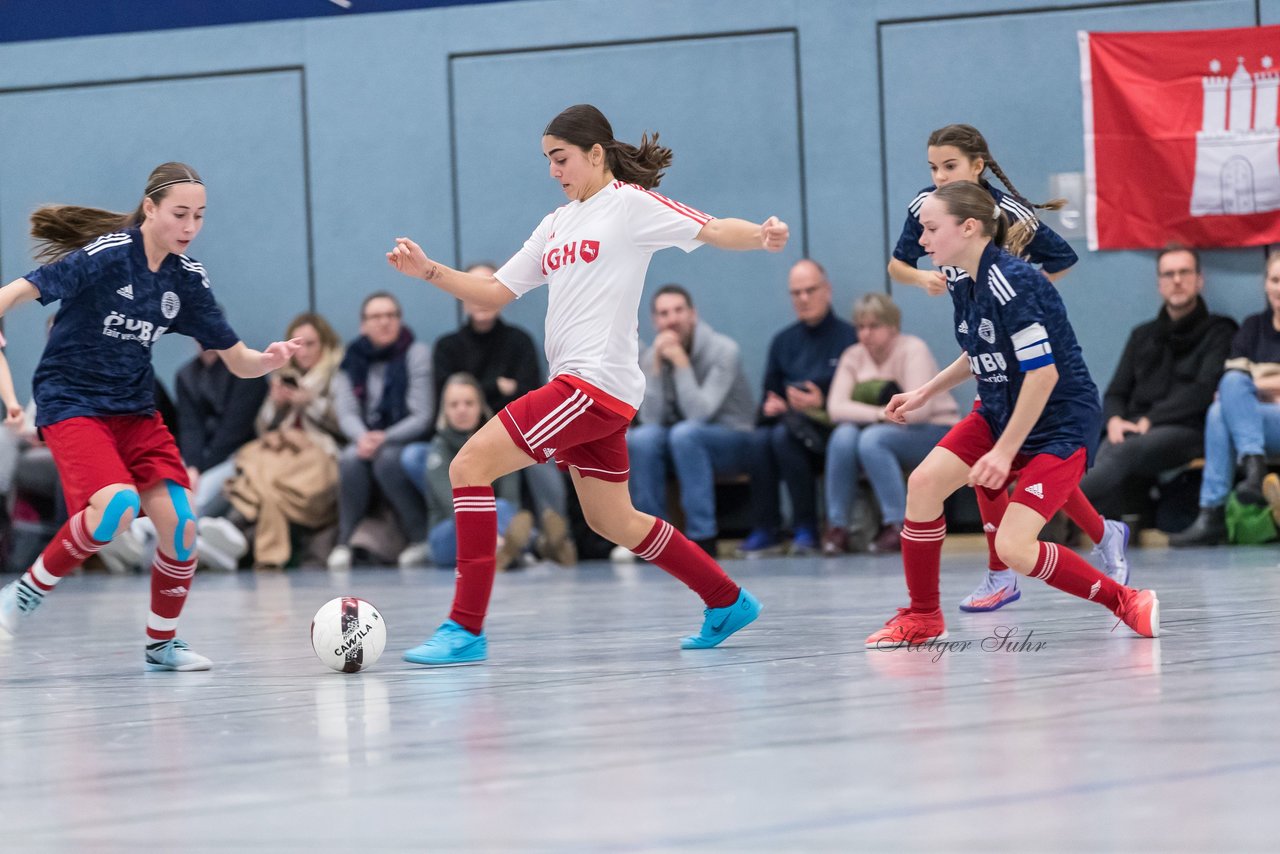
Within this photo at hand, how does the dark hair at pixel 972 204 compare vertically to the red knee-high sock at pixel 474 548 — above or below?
above

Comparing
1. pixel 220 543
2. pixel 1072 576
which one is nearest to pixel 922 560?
pixel 1072 576

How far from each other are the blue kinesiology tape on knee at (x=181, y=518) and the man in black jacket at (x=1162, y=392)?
545 cm

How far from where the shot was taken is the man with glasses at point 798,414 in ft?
31.7

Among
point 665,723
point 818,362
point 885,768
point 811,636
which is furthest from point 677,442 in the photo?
point 885,768

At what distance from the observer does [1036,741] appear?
10.3ft

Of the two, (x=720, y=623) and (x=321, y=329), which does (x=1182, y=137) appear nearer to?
(x=321, y=329)

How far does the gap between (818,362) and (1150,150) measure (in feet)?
8.03

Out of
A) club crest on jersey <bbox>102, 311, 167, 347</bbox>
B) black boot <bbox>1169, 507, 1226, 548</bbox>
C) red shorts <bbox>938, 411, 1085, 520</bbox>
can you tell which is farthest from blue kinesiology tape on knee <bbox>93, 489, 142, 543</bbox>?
black boot <bbox>1169, 507, 1226, 548</bbox>

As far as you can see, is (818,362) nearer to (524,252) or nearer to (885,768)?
(524,252)

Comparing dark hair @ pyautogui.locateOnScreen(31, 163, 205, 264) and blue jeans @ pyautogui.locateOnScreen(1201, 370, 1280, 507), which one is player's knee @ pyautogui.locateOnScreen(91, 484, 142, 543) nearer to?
dark hair @ pyautogui.locateOnScreen(31, 163, 205, 264)

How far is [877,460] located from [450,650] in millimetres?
4881

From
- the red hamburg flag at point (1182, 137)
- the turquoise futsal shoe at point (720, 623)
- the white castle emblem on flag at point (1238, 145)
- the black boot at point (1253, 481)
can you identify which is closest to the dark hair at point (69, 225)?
the turquoise futsal shoe at point (720, 623)

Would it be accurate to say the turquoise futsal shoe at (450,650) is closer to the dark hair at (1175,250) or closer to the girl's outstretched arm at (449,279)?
the girl's outstretched arm at (449,279)

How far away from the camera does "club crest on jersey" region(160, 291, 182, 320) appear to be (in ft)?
16.7
